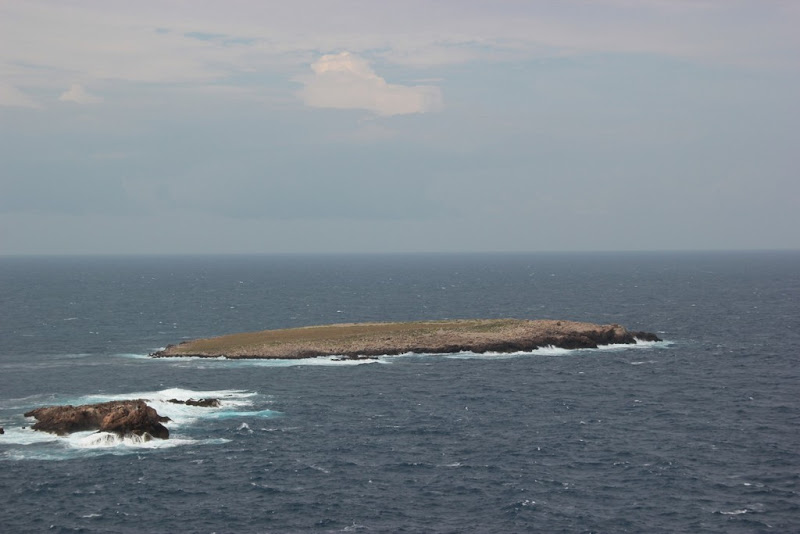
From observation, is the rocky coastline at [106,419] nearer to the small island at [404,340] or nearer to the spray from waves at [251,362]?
the spray from waves at [251,362]

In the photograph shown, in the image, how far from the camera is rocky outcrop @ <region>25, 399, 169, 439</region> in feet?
250

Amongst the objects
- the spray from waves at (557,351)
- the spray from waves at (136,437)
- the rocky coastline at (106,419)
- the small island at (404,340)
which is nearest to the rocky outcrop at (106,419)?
the rocky coastline at (106,419)

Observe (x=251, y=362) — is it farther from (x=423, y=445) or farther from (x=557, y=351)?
(x=423, y=445)

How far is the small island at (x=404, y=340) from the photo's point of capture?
12138 centimetres

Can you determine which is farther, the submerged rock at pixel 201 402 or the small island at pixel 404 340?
the small island at pixel 404 340

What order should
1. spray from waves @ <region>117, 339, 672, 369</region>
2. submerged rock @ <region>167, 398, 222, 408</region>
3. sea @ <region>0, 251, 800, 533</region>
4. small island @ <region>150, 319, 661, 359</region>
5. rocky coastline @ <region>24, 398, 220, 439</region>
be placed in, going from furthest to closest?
small island @ <region>150, 319, 661, 359</region>, spray from waves @ <region>117, 339, 672, 369</region>, submerged rock @ <region>167, 398, 222, 408</region>, rocky coastline @ <region>24, 398, 220, 439</region>, sea @ <region>0, 251, 800, 533</region>

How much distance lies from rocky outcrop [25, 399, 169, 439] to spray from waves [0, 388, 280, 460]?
2.34 ft

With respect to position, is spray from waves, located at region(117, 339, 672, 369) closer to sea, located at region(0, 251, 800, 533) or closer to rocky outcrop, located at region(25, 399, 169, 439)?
sea, located at region(0, 251, 800, 533)

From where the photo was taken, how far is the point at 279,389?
3821 inches

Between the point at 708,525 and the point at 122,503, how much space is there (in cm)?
3737

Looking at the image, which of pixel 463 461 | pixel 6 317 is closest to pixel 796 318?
pixel 463 461

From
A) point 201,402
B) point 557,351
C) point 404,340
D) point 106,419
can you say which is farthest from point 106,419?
point 557,351

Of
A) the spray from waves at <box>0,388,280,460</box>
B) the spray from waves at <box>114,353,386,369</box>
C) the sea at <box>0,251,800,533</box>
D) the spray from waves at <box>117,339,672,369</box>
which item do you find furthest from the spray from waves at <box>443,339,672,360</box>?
the spray from waves at <box>0,388,280,460</box>

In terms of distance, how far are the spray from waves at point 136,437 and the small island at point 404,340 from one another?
2839 centimetres
